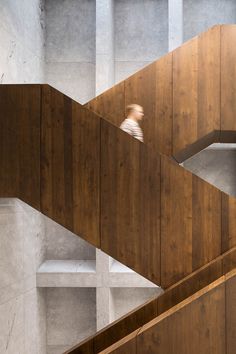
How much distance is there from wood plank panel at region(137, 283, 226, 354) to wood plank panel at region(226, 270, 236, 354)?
0.15 feet

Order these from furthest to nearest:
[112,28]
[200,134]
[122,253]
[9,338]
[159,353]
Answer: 1. [112,28]
2. [9,338]
3. [200,134]
4. [122,253]
5. [159,353]

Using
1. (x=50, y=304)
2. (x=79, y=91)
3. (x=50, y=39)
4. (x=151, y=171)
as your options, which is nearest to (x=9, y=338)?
(x=50, y=304)

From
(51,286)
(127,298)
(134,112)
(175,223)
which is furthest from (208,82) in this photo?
(127,298)

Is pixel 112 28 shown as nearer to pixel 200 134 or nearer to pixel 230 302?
pixel 200 134

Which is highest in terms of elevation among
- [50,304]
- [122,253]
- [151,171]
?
[151,171]

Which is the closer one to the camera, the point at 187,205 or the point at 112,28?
the point at 187,205

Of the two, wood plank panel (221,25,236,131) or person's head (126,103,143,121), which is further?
wood plank panel (221,25,236,131)

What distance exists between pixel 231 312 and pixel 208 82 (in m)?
3.66

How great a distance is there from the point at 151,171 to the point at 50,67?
5.56 metres

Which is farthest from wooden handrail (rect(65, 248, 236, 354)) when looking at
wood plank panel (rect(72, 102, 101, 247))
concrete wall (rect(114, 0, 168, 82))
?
concrete wall (rect(114, 0, 168, 82))

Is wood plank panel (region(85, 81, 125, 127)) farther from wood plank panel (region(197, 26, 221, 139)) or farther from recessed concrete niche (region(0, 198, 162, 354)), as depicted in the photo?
recessed concrete niche (region(0, 198, 162, 354))

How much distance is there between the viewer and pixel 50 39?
344 inches

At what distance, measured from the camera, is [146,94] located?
598 cm

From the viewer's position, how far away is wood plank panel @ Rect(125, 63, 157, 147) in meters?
5.94
